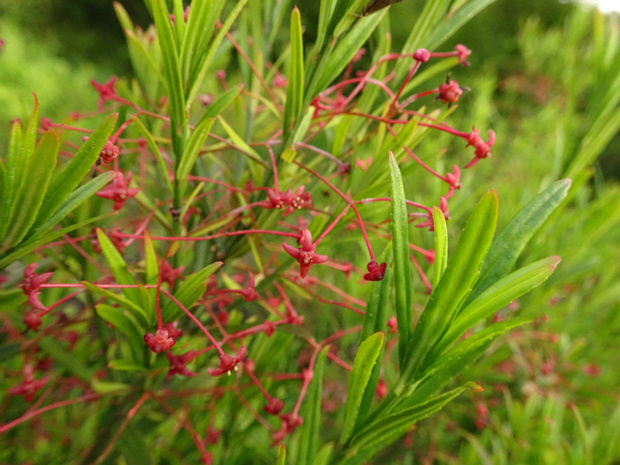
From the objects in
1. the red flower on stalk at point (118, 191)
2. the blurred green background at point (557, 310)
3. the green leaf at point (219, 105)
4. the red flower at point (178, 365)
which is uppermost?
the green leaf at point (219, 105)

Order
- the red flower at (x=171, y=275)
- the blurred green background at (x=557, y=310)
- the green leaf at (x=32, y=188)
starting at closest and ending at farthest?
the green leaf at (x=32, y=188) → the red flower at (x=171, y=275) → the blurred green background at (x=557, y=310)

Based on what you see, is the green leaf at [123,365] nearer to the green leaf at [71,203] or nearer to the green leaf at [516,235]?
the green leaf at [71,203]

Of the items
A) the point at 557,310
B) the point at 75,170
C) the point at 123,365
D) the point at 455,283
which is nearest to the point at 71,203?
the point at 75,170

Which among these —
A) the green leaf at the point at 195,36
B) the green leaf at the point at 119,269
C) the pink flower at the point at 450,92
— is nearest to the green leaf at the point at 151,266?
the green leaf at the point at 119,269

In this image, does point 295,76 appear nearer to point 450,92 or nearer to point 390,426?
point 450,92

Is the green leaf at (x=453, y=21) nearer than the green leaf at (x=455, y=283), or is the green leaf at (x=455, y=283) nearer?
the green leaf at (x=455, y=283)

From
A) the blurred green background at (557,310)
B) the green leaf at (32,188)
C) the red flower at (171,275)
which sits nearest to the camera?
the green leaf at (32,188)

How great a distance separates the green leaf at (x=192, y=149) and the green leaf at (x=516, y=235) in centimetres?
20

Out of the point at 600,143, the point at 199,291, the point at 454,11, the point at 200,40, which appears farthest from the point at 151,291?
the point at 600,143

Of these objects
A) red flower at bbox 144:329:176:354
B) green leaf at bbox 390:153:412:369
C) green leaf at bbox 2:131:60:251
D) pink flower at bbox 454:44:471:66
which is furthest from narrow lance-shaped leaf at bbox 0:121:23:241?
pink flower at bbox 454:44:471:66

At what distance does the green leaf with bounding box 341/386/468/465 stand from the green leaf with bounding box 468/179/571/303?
7 centimetres

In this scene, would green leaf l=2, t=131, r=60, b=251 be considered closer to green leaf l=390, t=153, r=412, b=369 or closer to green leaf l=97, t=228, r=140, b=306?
green leaf l=97, t=228, r=140, b=306

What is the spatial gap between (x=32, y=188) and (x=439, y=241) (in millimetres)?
231

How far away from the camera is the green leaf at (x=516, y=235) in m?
0.28
